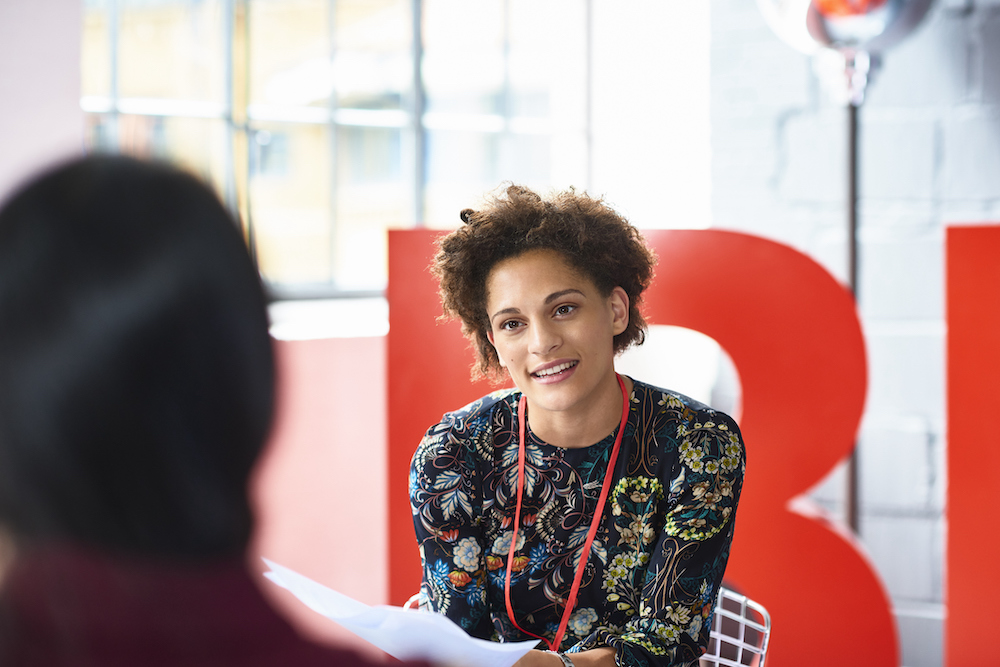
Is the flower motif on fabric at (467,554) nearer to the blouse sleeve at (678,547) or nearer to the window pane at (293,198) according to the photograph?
the blouse sleeve at (678,547)

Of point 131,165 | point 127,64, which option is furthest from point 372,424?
point 131,165

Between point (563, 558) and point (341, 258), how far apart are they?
2.07 m

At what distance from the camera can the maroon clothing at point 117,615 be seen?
0.49 meters

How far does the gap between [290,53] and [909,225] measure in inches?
85.1

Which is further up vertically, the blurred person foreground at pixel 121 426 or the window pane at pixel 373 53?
the window pane at pixel 373 53

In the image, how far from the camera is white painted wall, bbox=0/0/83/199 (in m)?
2.12

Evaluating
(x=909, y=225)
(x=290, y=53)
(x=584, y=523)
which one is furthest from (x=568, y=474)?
(x=290, y=53)

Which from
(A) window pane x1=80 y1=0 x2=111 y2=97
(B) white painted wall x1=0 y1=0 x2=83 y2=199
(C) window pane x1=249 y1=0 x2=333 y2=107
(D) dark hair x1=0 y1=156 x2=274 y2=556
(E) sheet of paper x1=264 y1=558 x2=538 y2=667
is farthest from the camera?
(C) window pane x1=249 y1=0 x2=333 y2=107

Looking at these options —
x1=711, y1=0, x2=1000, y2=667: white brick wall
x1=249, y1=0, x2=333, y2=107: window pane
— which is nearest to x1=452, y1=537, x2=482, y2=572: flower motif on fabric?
x1=711, y1=0, x2=1000, y2=667: white brick wall

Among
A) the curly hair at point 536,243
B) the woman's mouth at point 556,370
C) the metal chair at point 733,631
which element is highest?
the curly hair at point 536,243

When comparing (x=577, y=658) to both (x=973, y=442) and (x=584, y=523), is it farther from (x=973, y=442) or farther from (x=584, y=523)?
(x=973, y=442)

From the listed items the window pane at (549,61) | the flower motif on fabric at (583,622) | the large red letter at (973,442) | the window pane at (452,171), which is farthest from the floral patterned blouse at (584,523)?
the window pane at (549,61)

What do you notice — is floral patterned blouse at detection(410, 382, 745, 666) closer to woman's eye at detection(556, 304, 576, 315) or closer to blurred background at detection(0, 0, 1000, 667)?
woman's eye at detection(556, 304, 576, 315)

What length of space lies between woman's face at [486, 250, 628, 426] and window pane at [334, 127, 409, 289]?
69.9 inches
